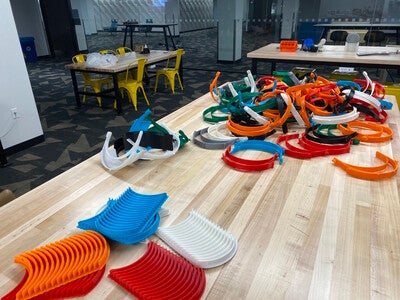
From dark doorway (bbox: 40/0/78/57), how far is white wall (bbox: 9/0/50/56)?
16 cm

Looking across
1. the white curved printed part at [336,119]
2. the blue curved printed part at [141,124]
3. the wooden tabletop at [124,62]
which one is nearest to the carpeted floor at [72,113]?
the wooden tabletop at [124,62]

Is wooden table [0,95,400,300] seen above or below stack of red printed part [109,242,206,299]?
below

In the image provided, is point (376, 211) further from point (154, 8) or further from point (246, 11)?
point (154, 8)

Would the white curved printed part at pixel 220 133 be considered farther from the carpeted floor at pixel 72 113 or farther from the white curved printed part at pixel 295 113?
the carpeted floor at pixel 72 113

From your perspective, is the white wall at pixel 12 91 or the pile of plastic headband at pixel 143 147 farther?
the white wall at pixel 12 91

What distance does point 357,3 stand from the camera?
629 centimetres

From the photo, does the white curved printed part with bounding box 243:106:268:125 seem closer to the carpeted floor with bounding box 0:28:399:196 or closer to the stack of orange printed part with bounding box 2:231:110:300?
the stack of orange printed part with bounding box 2:231:110:300

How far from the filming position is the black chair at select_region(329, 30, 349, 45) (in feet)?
21.1

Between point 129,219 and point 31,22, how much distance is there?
10.2m

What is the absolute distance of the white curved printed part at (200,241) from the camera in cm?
79

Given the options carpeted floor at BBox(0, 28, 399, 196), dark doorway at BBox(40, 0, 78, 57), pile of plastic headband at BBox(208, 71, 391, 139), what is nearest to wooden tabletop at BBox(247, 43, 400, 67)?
pile of plastic headband at BBox(208, 71, 391, 139)

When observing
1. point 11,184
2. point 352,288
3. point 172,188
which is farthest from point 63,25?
point 352,288

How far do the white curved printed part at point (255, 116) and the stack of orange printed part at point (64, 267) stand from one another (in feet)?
3.08

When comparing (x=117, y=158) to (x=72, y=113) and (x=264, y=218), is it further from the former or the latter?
(x=72, y=113)
